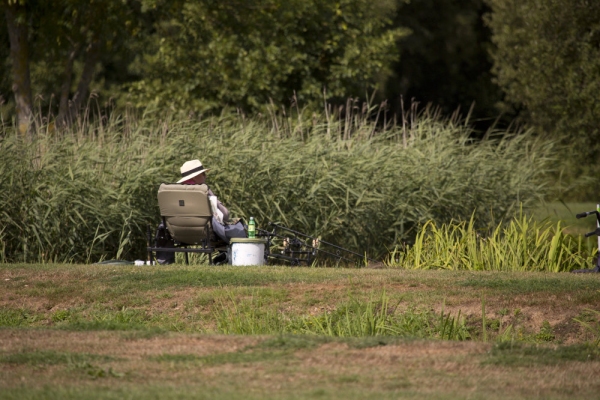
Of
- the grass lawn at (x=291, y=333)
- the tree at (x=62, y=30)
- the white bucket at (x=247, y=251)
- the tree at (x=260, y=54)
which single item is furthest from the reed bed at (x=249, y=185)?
the tree at (x=260, y=54)

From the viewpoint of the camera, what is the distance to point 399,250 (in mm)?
12445

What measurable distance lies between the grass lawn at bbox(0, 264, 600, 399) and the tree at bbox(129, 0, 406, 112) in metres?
9.87

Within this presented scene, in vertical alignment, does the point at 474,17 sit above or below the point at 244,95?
above

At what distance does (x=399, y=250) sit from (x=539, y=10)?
897 cm

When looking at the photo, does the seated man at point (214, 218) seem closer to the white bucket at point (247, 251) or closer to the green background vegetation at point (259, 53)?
the white bucket at point (247, 251)

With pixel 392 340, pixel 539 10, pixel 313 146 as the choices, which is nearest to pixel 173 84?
pixel 539 10

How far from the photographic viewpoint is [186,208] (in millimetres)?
10367

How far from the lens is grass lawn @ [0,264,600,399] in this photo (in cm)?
540

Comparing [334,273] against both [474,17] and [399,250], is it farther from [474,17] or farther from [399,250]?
[474,17]

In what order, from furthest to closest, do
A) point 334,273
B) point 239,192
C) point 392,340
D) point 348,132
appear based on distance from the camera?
point 348,132, point 239,192, point 334,273, point 392,340

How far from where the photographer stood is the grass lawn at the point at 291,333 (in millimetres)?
5398

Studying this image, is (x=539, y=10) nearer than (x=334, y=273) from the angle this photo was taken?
No

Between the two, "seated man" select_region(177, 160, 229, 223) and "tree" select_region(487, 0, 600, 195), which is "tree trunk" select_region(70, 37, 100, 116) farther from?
"tree" select_region(487, 0, 600, 195)

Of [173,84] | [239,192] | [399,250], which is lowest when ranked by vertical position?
[399,250]
